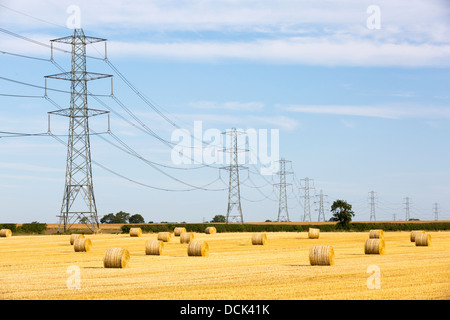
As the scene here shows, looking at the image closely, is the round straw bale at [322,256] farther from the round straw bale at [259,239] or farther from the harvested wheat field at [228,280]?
the round straw bale at [259,239]

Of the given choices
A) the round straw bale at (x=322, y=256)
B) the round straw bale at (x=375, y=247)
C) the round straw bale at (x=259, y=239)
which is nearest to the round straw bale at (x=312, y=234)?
the round straw bale at (x=259, y=239)

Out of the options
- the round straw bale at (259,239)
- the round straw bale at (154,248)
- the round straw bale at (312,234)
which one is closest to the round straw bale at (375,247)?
the round straw bale at (154,248)

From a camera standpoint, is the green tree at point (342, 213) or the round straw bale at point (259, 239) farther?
the green tree at point (342, 213)

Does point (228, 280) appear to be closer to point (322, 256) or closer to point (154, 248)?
point (322, 256)

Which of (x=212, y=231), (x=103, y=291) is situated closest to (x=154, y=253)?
(x=103, y=291)

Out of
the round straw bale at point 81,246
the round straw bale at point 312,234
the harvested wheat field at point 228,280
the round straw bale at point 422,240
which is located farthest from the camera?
the round straw bale at point 312,234

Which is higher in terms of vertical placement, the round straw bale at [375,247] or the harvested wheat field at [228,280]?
the round straw bale at [375,247]

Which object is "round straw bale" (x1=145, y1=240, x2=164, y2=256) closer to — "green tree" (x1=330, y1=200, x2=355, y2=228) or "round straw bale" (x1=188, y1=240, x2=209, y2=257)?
"round straw bale" (x1=188, y1=240, x2=209, y2=257)

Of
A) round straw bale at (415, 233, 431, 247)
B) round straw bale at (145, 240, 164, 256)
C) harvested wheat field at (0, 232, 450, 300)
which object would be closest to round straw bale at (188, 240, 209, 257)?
round straw bale at (145, 240, 164, 256)

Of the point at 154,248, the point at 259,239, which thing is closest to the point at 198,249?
the point at 154,248

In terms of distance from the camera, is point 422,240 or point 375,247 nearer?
point 375,247

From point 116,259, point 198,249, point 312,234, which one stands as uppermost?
point 116,259

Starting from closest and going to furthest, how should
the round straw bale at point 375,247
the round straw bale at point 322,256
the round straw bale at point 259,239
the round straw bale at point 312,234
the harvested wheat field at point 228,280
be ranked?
the harvested wheat field at point 228,280, the round straw bale at point 322,256, the round straw bale at point 375,247, the round straw bale at point 259,239, the round straw bale at point 312,234
